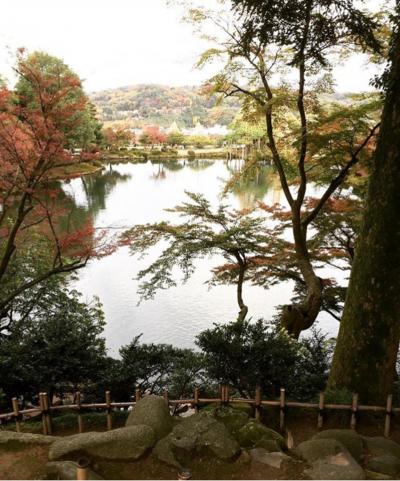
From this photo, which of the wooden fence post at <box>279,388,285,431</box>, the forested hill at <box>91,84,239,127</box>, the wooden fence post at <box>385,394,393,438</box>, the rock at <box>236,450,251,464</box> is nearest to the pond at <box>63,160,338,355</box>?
the wooden fence post at <box>279,388,285,431</box>

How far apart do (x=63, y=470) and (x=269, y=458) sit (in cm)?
159

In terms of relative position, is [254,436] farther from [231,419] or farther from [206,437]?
[206,437]

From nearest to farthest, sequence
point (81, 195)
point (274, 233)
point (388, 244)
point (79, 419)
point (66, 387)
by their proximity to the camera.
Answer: point (388, 244)
point (79, 419)
point (66, 387)
point (274, 233)
point (81, 195)

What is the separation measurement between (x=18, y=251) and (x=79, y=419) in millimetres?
5656

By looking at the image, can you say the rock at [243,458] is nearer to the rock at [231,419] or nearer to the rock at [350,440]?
the rock at [231,419]

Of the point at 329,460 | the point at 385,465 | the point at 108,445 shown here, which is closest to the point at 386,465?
the point at 385,465

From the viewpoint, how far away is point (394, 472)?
3.12m

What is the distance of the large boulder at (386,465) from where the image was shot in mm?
3121

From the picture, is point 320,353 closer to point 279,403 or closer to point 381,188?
point 279,403

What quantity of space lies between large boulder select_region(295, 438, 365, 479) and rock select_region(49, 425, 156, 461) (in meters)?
1.28

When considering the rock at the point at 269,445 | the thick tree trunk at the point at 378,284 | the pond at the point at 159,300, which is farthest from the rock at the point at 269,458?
the pond at the point at 159,300

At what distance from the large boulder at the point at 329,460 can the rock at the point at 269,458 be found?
7.0 inches

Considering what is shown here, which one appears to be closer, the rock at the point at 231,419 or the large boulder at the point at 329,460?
the large boulder at the point at 329,460

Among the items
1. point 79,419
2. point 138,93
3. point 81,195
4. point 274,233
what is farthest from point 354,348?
point 138,93
